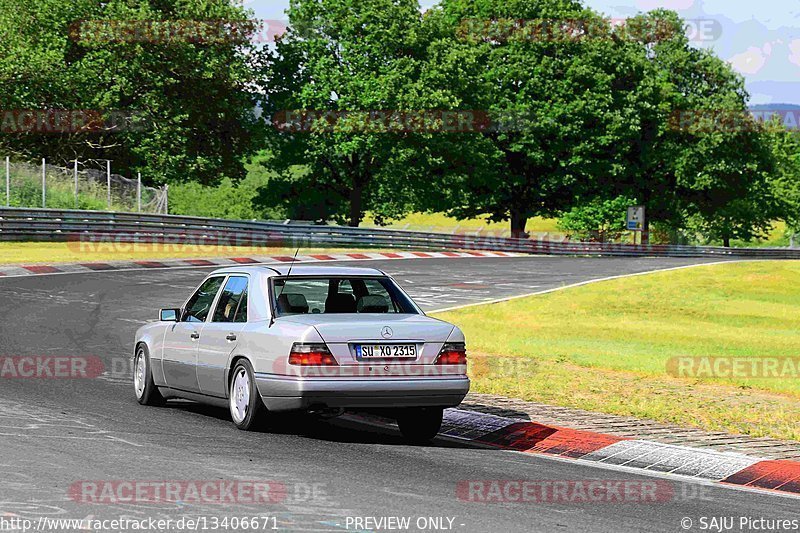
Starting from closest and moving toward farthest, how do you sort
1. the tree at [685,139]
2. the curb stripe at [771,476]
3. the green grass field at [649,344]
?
the curb stripe at [771,476] → the green grass field at [649,344] → the tree at [685,139]

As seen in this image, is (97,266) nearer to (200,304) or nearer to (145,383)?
A: (200,304)

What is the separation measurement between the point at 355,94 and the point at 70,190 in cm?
2186

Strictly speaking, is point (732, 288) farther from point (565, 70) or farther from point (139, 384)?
point (565, 70)

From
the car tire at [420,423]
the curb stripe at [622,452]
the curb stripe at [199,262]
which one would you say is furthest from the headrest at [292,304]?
the curb stripe at [199,262]

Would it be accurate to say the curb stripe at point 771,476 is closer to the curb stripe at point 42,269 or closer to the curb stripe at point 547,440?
the curb stripe at point 547,440

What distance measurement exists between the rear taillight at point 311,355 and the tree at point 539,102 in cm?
5630

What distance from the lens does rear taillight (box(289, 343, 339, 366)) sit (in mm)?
10250

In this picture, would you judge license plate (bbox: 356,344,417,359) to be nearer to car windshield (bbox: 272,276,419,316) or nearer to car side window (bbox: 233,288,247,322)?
car windshield (bbox: 272,276,419,316)

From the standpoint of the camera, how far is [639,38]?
259ft

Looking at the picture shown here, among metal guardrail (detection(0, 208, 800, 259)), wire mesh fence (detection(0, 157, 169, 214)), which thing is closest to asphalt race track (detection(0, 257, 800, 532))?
metal guardrail (detection(0, 208, 800, 259))

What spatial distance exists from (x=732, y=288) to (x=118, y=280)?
17.8m

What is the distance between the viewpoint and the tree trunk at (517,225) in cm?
7169

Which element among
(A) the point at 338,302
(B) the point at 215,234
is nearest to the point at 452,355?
(A) the point at 338,302

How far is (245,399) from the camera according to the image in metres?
10.9
